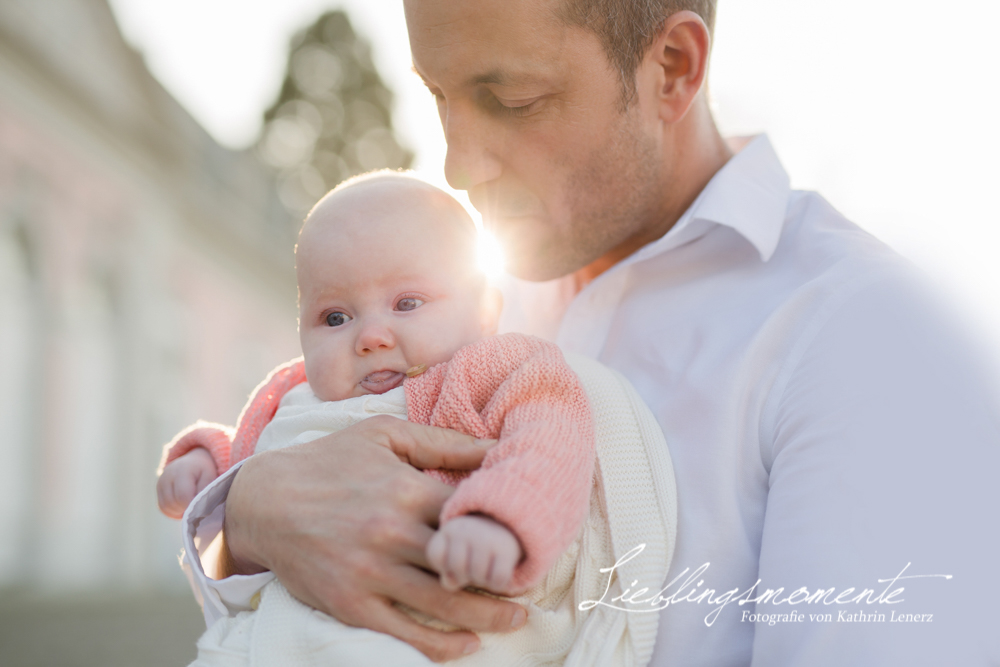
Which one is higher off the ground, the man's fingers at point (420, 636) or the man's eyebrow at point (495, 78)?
the man's eyebrow at point (495, 78)

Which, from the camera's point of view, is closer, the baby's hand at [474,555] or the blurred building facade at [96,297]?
the baby's hand at [474,555]

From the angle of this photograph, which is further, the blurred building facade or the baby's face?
the blurred building facade

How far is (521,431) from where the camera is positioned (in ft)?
4.90

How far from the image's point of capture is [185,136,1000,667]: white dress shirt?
1375 millimetres

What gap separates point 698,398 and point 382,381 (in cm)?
79

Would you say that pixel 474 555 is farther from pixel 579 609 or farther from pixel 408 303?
pixel 408 303

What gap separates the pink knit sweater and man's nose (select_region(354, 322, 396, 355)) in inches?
5.0

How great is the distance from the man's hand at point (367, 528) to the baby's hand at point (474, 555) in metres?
0.22

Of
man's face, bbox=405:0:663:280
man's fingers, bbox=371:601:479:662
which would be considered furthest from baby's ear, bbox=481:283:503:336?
man's fingers, bbox=371:601:479:662

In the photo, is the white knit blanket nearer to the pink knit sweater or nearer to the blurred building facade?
the pink knit sweater

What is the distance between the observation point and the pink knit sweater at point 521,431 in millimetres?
1318

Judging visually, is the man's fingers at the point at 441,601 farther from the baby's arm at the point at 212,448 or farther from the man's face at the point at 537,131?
the man's face at the point at 537,131

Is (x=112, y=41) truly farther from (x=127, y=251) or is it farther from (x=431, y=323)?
(x=431, y=323)

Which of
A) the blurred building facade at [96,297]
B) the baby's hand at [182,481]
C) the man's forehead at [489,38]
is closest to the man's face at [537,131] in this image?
the man's forehead at [489,38]
